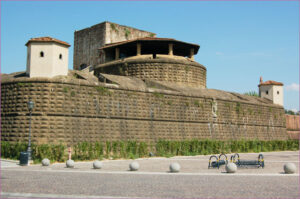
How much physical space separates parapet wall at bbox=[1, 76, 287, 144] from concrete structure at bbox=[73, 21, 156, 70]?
45.7ft

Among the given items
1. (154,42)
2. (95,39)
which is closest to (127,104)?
(154,42)

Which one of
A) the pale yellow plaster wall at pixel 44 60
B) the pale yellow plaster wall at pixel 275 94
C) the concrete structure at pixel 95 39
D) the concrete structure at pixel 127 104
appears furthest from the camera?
the pale yellow plaster wall at pixel 275 94

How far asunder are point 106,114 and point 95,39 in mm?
18962

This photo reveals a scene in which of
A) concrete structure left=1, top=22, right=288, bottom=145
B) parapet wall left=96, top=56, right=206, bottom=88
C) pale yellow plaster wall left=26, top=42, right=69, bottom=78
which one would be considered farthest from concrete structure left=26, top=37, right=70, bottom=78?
parapet wall left=96, top=56, right=206, bottom=88

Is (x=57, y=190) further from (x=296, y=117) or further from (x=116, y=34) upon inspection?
(x=296, y=117)

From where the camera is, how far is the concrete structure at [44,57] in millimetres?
19047

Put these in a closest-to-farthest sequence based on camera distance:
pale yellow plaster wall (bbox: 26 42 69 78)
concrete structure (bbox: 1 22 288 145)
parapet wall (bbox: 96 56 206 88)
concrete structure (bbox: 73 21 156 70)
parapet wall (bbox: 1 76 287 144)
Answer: parapet wall (bbox: 1 76 287 144) < concrete structure (bbox: 1 22 288 145) < pale yellow plaster wall (bbox: 26 42 69 78) < parapet wall (bbox: 96 56 206 88) < concrete structure (bbox: 73 21 156 70)

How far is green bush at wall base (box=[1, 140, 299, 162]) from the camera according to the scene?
16281 mm

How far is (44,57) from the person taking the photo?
1920cm

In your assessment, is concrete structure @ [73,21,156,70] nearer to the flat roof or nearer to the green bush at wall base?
the flat roof

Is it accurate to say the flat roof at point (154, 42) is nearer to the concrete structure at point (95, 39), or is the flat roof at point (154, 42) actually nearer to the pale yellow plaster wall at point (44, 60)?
the concrete structure at point (95, 39)

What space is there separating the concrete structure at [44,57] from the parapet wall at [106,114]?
0.82 m

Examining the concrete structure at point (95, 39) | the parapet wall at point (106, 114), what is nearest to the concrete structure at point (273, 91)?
the parapet wall at point (106, 114)

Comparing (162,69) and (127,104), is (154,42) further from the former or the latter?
(127,104)
